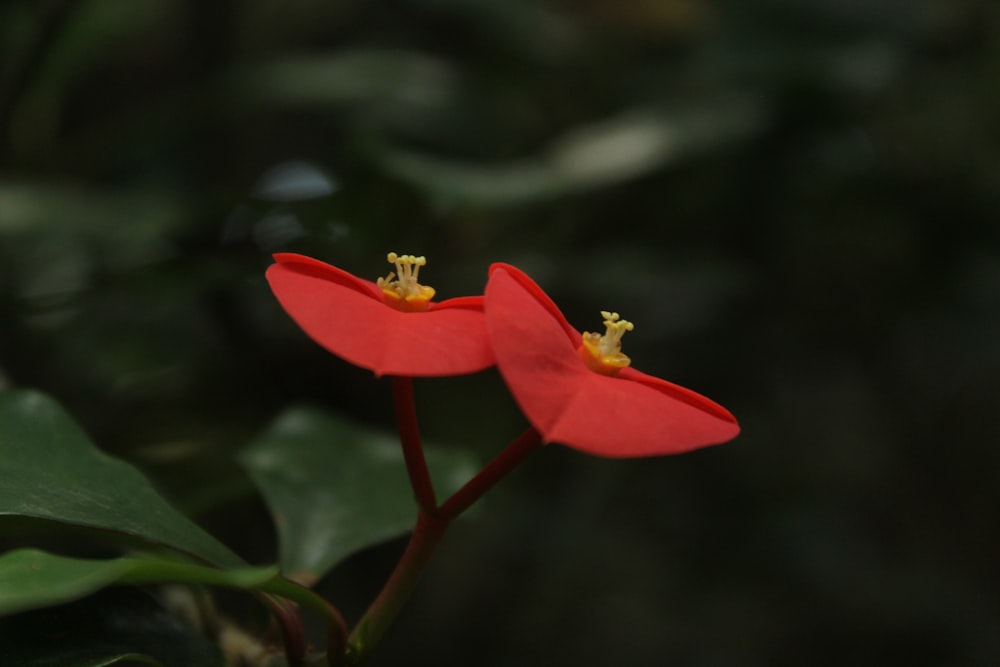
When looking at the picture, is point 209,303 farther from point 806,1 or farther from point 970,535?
point 970,535

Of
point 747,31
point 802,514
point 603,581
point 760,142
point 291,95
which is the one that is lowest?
point 603,581

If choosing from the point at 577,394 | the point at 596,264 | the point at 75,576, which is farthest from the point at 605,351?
the point at 596,264

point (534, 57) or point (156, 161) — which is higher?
point (534, 57)

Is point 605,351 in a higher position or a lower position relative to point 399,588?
higher

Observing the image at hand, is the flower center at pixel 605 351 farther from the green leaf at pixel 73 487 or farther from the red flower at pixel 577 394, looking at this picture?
the green leaf at pixel 73 487

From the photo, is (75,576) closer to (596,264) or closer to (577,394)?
(577,394)

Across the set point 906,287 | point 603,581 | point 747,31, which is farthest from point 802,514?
point 747,31

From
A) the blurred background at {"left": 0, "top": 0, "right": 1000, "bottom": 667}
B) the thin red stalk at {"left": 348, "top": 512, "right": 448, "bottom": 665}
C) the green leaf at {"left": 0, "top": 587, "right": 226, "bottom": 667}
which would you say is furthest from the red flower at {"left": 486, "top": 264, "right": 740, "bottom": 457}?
the blurred background at {"left": 0, "top": 0, "right": 1000, "bottom": 667}
